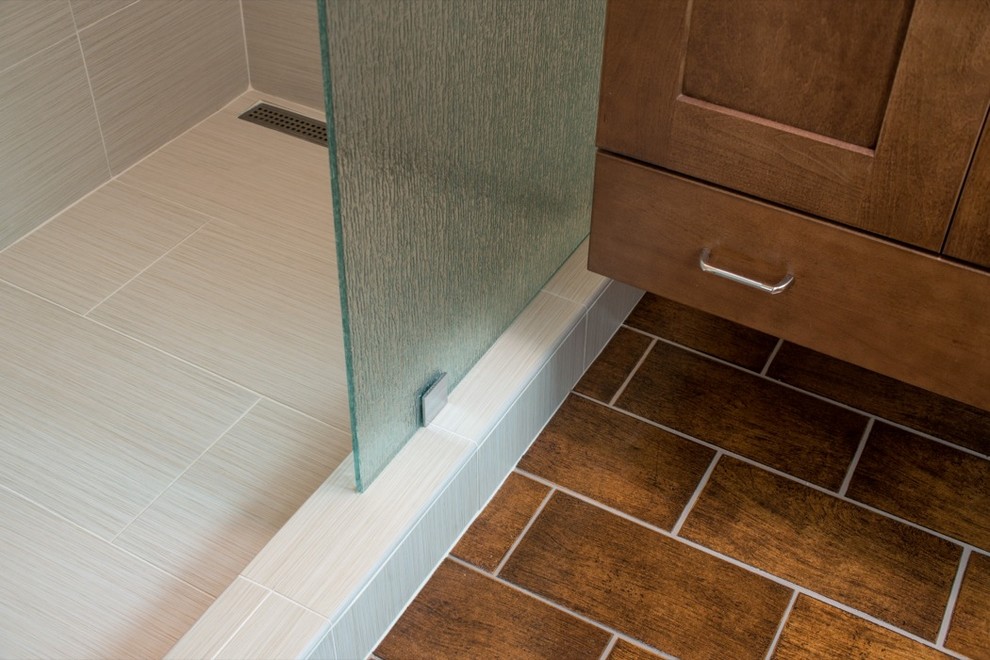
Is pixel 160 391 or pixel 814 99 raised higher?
pixel 814 99

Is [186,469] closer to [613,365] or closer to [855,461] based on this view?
[613,365]

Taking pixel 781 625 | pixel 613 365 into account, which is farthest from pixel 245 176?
pixel 781 625

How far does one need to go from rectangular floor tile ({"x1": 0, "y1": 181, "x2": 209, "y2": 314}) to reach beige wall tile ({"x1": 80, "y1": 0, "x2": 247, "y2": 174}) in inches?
4.6

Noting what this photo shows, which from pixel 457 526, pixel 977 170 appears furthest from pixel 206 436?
pixel 977 170

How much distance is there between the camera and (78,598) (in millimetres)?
1388

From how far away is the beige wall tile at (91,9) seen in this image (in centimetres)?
185

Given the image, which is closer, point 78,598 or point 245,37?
point 78,598

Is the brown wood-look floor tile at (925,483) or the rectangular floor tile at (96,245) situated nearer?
the brown wood-look floor tile at (925,483)

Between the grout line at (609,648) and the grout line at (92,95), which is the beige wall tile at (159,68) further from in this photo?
the grout line at (609,648)

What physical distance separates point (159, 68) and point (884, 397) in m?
1.41

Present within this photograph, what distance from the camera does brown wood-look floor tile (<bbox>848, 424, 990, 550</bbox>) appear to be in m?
1.47


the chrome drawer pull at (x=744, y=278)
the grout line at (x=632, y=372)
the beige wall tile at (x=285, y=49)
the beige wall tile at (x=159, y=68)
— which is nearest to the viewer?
the chrome drawer pull at (x=744, y=278)

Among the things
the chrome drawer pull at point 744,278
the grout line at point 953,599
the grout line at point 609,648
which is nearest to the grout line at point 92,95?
the chrome drawer pull at point 744,278

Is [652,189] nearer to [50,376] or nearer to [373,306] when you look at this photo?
[373,306]
